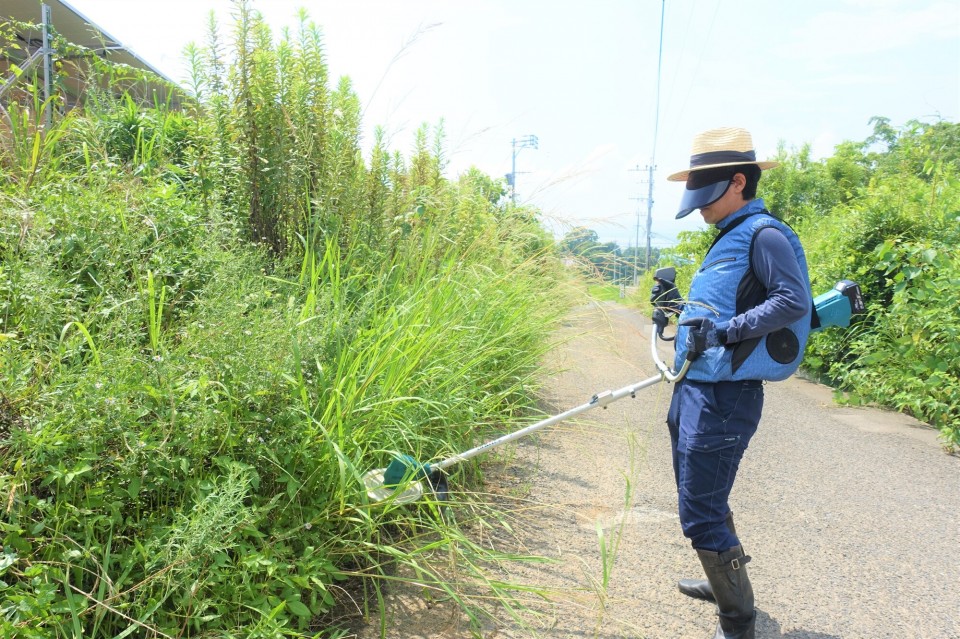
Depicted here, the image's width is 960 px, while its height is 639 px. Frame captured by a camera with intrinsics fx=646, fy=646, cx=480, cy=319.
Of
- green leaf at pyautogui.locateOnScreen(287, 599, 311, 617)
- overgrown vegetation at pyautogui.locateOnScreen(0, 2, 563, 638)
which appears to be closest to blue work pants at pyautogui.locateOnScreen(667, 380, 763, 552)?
overgrown vegetation at pyautogui.locateOnScreen(0, 2, 563, 638)

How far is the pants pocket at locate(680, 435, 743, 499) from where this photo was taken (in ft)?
8.62

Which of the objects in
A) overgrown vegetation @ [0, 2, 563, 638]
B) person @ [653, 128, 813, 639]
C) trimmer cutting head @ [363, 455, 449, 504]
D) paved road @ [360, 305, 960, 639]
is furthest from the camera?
paved road @ [360, 305, 960, 639]

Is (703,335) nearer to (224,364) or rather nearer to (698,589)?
(698,589)

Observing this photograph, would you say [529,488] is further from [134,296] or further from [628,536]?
[134,296]

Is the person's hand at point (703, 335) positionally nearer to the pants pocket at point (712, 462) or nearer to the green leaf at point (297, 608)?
the pants pocket at point (712, 462)

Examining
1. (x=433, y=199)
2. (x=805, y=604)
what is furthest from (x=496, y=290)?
(x=805, y=604)

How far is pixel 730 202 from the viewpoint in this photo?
2.84 metres

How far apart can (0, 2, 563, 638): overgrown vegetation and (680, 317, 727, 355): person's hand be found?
3.81 feet

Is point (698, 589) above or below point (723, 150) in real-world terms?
below

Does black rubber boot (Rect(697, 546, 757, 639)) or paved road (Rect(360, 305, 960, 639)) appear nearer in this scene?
black rubber boot (Rect(697, 546, 757, 639))

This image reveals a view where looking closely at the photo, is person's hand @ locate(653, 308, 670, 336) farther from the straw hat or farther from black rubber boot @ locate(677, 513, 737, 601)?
black rubber boot @ locate(677, 513, 737, 601)

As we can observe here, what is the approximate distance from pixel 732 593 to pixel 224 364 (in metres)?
A: 2.15

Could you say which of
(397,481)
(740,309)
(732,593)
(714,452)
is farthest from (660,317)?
(397,481)

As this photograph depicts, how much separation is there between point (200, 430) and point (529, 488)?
2210 mm
